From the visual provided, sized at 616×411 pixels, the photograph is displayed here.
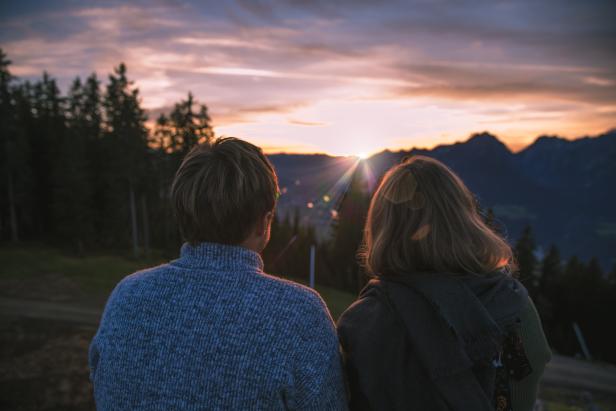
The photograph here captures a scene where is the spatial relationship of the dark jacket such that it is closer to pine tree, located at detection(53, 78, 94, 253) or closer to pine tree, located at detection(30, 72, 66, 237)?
pine tree, located at detection(53, 78, 94, 253)

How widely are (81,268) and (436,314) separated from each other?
30902mm

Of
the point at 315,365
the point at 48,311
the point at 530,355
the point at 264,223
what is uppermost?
the point at 264,223

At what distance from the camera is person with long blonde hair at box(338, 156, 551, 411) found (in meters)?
2.13

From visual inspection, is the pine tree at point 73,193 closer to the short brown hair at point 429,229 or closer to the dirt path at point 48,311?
the dirt path at point 48,311

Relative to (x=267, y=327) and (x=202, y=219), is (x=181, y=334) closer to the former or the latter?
(x=267, y=327)

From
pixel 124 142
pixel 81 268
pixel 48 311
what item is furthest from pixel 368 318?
pixel 124 142

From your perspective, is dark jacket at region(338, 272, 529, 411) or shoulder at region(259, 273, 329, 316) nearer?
shoulder at region(259, 273, 329, 316)

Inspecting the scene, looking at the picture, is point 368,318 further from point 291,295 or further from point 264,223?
point 264,223

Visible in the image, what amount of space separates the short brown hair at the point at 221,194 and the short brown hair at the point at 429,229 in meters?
0.72

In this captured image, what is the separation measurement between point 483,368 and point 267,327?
1146 millimetres

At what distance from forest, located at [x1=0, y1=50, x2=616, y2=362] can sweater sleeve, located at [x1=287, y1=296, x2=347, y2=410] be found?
100 feet

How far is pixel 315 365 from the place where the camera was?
2.04 metres

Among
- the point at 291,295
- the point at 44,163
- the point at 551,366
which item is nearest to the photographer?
the point at 291,295

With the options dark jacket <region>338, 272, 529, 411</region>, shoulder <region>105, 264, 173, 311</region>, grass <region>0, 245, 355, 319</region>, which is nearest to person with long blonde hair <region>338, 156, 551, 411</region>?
dark jacket <region>338, 272, 529, 411</region>
